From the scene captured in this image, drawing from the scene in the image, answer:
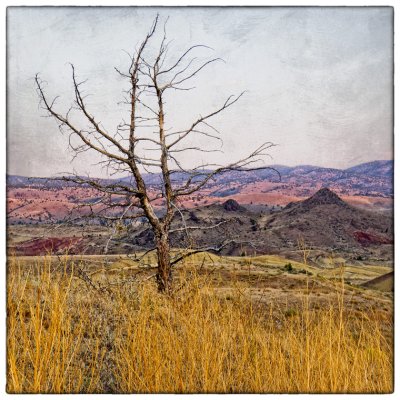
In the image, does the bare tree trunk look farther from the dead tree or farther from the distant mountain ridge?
the distant mountain ridge

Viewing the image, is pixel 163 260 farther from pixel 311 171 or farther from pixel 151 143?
pixel 311 171

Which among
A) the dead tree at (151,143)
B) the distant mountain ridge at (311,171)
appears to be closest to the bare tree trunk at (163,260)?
the dead tree at (151,143)

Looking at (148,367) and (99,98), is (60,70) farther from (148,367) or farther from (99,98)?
(148,367)

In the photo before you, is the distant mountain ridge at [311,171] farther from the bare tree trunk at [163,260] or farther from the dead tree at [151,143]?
the bare tree trunk at [163,260]

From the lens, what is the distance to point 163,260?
561 centimetres

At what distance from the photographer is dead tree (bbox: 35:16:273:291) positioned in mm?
4879

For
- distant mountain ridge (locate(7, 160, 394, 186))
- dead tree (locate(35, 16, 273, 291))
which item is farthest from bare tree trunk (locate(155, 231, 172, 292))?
distant mountain ridge (locate(7, 160, 394, 186))

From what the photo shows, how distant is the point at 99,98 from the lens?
4.88m

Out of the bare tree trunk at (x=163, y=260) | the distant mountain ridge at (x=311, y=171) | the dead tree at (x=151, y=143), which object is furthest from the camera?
the bare tree trunk at (x=163, y=260)

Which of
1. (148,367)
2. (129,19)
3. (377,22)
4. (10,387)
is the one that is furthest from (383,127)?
(10,387)

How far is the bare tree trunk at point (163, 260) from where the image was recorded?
18.2 feet

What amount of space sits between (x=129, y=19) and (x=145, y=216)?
2314 millimetres

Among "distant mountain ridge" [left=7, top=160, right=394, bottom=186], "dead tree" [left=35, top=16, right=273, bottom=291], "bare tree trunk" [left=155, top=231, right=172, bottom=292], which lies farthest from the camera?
"bare tree trunk" [left=155, top=231, right=172, bottom=292]

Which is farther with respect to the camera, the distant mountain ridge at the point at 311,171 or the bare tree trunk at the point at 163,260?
the bare tree trunk at the point at 163,260
